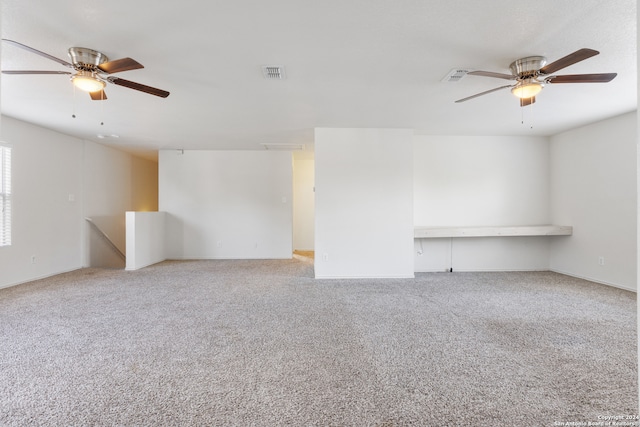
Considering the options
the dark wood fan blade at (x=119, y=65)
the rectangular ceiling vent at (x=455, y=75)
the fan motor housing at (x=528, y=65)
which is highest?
the rectangular ceiling vent at (x=455, y=75)

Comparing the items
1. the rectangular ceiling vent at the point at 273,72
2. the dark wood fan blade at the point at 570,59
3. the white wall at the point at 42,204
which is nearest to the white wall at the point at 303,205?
the white wall at the point at 42,204

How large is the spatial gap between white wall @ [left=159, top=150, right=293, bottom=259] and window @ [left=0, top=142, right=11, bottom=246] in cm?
263

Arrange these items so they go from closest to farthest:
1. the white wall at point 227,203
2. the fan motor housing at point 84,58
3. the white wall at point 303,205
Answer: the fan motor housing at point 84,58 < the white wall at point 227,203 < the white wall at point 303,205

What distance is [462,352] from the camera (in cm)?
249

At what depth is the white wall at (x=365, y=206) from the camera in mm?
5105

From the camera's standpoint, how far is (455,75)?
10.3 ft

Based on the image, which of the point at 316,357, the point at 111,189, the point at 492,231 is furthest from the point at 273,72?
the point at 111,189

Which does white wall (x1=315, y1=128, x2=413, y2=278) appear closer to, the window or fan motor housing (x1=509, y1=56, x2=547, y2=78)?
fan motor housing (x1=509, y1=56, x2=547, y2=78)

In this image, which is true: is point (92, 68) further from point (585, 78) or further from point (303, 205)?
point (303, 205)

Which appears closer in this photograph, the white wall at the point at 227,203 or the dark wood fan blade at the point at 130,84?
the dark wood fan blade at the point at 130,84

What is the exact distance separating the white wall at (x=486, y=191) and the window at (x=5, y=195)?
675cm

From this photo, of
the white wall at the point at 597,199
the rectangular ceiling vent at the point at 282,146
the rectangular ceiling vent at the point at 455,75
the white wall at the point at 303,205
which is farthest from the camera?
the white wall at the point at 303,205

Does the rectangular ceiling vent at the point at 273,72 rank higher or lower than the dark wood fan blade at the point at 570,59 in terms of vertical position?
higher

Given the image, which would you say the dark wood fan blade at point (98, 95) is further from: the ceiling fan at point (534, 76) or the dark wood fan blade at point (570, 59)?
the dark wood fan blade at point (570, 59)
